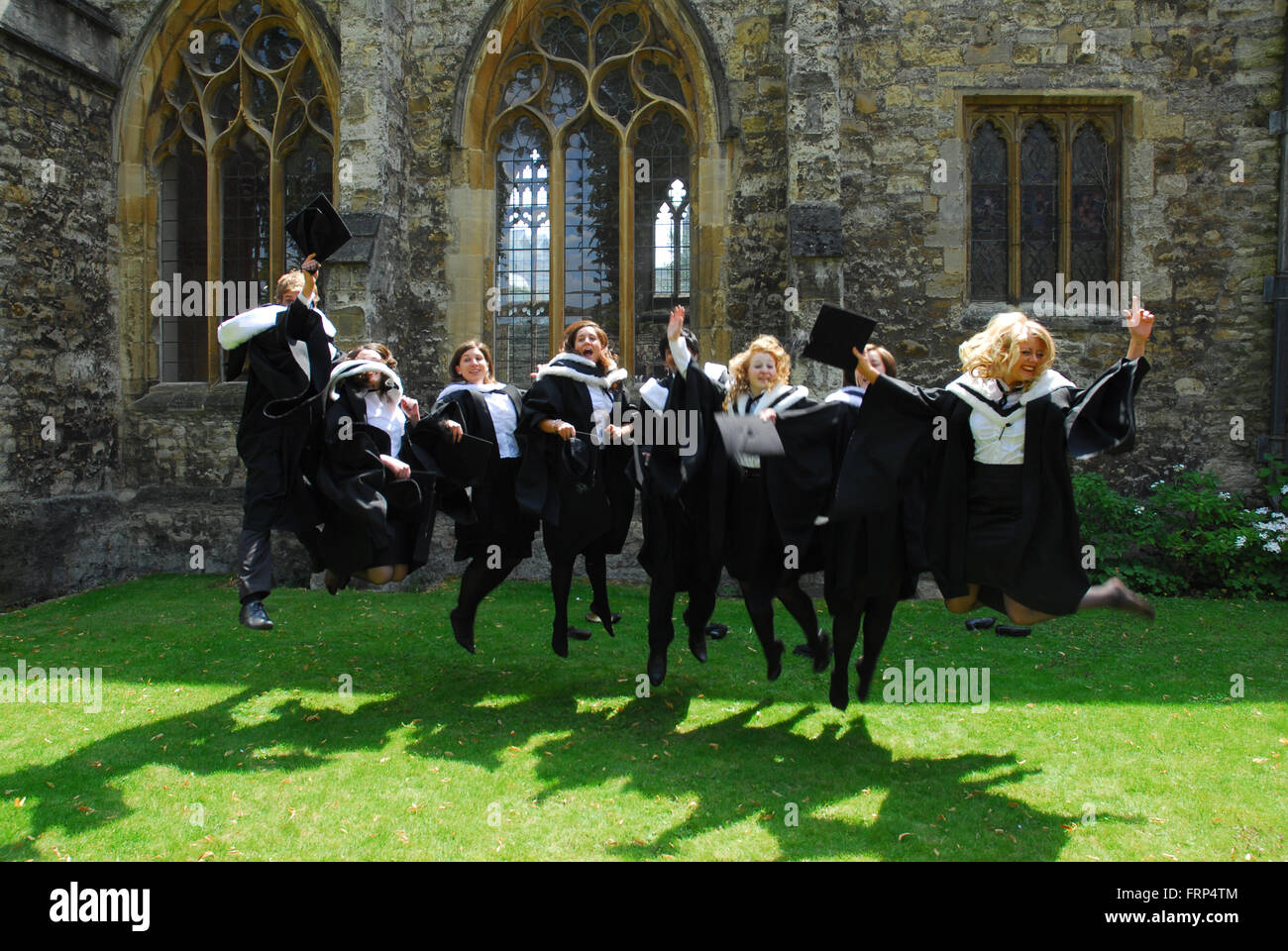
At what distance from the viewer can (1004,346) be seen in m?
4.34

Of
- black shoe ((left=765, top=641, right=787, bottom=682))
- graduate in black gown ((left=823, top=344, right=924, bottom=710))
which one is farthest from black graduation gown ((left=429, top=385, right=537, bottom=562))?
graduate in black gown ((left=823, top=344, right=924, bottom=710))

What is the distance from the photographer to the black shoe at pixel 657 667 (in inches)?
202

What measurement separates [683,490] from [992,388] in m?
1.72

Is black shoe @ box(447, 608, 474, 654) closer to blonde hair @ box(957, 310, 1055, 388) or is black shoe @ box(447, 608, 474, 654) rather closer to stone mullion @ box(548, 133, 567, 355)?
blonde hair @ box(957, 310, 1055, 388)

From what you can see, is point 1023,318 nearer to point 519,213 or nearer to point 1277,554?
point 1277,554

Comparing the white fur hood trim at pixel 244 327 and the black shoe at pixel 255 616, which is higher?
the white fur hood trim at pixel 244 327

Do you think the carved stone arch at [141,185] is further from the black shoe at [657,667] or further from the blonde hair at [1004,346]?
the blonde hair at [1004,346]

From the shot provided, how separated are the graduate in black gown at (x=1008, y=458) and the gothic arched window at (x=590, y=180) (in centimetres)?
554

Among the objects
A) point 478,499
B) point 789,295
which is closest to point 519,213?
point 789,295

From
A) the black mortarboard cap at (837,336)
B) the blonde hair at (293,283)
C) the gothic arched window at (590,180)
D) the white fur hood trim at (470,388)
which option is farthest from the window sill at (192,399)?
the black mortarboard cap at (837,336)

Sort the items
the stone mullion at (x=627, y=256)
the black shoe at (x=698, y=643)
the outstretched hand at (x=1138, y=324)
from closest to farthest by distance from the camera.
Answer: the outstretched hand at (x=1138, y=324), the black shoe at (x=698, y=643), the stone mullion at (x=627, y=256)

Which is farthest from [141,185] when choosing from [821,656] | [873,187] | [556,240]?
[821,656]

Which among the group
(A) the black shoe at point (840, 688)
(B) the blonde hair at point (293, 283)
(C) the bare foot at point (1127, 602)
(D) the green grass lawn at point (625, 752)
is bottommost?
(D) the green grass lawn at point (625, 752)

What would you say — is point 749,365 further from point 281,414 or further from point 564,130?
point 564,130
